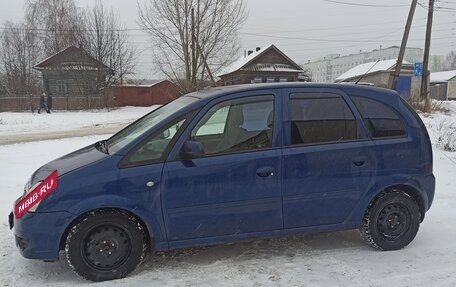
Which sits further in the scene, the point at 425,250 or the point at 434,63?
the point at 434,63

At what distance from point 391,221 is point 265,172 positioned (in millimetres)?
1516

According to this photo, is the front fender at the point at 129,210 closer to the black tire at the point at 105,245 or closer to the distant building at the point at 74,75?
the black tire at the point at 105,245

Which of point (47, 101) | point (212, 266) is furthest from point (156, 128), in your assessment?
point (47, 101)

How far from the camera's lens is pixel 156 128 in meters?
3.90

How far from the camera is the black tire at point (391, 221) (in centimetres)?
430

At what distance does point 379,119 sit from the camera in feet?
14.3

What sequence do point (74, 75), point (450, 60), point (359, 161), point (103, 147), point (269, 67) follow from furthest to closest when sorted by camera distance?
point (450, 60) < point (269, 67) < point (74, 75) < point (103, 147) < point (359, 161)

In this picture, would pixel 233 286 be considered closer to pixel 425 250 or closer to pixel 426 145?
pixel 425 250

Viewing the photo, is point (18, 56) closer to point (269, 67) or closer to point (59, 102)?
point (59, 102)

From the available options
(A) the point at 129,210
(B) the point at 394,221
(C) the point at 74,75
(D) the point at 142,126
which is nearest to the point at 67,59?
(C) the point at 74,75

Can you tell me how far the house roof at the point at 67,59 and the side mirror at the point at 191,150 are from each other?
1423 inches

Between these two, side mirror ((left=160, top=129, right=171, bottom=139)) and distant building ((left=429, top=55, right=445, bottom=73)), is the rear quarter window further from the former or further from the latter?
distant building ((left=429, top=55, right=445, bottom=73))

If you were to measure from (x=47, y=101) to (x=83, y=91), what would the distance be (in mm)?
5355

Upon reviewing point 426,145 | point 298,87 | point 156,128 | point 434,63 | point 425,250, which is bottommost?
point 425,250
